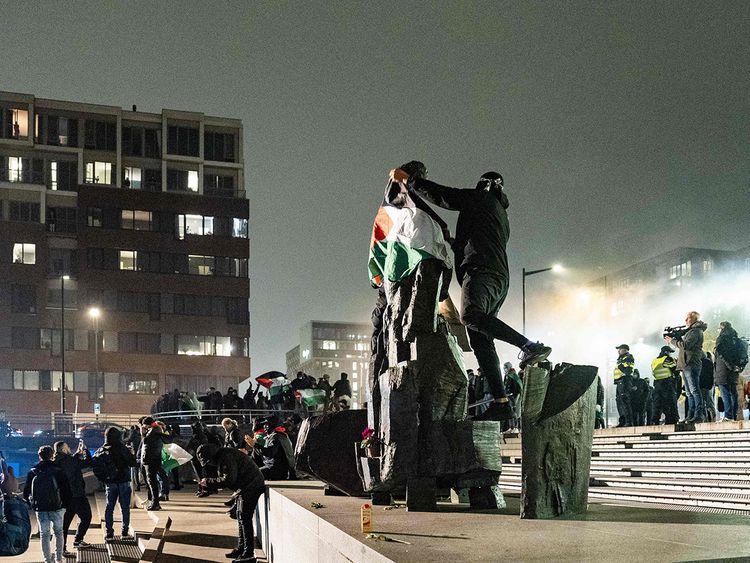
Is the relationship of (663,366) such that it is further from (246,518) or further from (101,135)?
(101,135)

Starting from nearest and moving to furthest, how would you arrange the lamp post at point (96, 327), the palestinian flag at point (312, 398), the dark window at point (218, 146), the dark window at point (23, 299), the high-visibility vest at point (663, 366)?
the high-visibility vest at point (663, 366), the palestinian flag at point (312, 398), the lamp post at point (96, 327), the dark window at point (23, 299), the dark window at point (218, 146)

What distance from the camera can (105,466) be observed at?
54.2 ft

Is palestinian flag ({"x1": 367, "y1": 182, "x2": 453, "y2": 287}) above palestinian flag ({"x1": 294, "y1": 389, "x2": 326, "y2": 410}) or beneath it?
above

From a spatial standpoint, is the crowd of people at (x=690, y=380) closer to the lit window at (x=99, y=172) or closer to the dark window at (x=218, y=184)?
the dark window at (x=218, y=184)

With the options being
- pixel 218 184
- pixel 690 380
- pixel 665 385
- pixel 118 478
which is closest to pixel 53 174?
pixel 218 184

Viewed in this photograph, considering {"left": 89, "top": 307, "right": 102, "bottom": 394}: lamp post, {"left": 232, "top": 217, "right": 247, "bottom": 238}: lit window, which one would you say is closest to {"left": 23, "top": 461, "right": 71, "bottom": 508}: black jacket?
{"left": 89, "top": 307, "right": 102, "bottom": 394}: lamp post

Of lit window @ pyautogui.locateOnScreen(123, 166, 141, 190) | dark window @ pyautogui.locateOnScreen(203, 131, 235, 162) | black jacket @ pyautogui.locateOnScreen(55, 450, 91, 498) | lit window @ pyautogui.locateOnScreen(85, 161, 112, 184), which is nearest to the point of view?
black jacket @ pyautogui.locateOnScreen(55, 450, 91, 498)

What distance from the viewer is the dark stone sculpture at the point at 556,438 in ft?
18.1

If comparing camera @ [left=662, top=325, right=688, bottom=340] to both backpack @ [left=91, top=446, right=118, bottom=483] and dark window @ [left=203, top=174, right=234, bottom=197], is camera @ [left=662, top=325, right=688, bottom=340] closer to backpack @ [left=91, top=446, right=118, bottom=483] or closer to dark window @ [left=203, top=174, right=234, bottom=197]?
backpack @ [left=91, top=446, right=118, bottom=483]

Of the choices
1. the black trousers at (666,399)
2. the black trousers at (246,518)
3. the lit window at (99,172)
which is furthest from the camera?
the lit window at (99,172)

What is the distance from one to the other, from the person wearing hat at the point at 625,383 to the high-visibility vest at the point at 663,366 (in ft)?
3.23

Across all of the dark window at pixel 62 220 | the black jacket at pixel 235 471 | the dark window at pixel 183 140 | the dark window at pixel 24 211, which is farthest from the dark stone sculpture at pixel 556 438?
the dark window at pixel 183 140

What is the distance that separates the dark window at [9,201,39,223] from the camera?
7206cm

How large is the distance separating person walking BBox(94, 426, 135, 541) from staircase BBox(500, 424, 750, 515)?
6.97m
